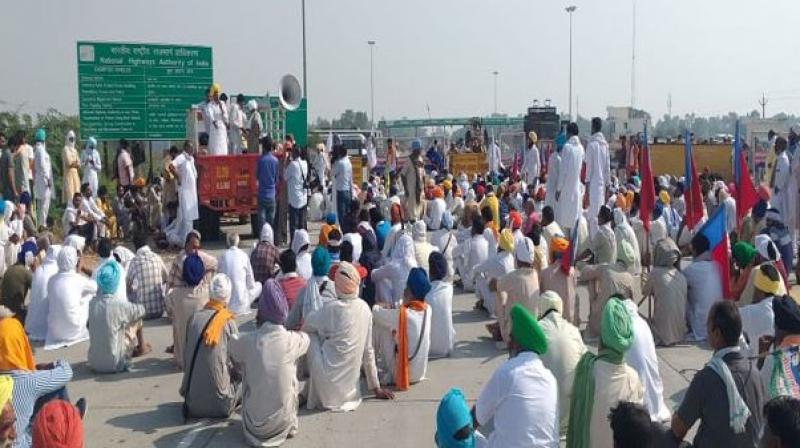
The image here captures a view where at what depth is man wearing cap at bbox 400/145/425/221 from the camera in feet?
49.9

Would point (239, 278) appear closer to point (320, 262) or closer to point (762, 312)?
point (320, 262)

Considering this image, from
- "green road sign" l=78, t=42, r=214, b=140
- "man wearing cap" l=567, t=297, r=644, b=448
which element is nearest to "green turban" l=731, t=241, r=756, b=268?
"man wearing cap" l=567, t=297, r=644, b=448

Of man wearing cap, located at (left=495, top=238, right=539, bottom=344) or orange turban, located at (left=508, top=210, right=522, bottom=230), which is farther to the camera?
orange turban, located at (left=508, top=210, right=522, bottom=230)

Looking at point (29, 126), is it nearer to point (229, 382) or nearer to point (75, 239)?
point (75, 239)

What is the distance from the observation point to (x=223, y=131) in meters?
16.4

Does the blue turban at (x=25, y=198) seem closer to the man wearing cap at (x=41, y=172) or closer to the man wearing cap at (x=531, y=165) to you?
the man wearing cap at (x=41, y=172)

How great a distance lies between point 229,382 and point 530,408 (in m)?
3.01

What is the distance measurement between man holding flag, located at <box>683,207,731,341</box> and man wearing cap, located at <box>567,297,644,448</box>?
12.2ft

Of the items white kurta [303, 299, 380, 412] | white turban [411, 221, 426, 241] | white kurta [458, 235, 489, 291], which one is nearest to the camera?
white kurta [303, 299, 380, 412]

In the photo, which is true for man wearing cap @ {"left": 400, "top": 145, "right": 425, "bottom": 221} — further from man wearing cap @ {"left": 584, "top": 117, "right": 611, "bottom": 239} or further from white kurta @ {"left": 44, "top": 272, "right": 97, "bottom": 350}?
white kurta @ {"left": 44, "top": 272, "right": 97, "bottom": 350}

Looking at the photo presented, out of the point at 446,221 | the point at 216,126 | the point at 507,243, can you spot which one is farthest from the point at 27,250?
the point at 216,126

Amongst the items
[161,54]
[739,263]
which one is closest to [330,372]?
[739,263]

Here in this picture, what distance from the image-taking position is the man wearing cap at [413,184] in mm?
15195

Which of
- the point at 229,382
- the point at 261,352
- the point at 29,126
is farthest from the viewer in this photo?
the point at 29,126
